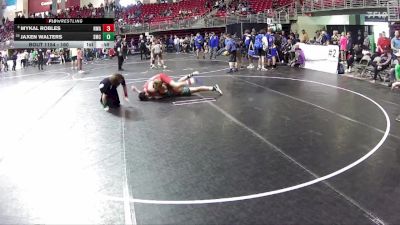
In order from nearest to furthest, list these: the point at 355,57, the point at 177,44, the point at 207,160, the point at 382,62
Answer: the point at 207,160
the point at 382,62
the point at 355,57
the point at 177,44

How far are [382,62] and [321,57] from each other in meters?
3.81

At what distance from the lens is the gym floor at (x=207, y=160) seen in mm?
4703

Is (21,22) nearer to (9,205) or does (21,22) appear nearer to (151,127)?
(151,127)

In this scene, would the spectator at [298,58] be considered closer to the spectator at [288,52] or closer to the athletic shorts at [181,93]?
the spectator at [288,52]

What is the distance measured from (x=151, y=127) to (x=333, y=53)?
10947 millimetres

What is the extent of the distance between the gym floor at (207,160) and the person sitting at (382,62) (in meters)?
2.10

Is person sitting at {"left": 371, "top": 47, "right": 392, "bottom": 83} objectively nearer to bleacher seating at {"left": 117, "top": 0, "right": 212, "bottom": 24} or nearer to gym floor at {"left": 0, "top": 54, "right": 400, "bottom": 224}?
gym floor at {"left": 0, "top": 54, "right": 400, "bottom": 224}

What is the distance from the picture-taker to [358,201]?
4832mm

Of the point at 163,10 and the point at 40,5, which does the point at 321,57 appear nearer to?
the point at 163,10

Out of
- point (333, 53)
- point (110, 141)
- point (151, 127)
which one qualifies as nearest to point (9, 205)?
point (110, 141)
